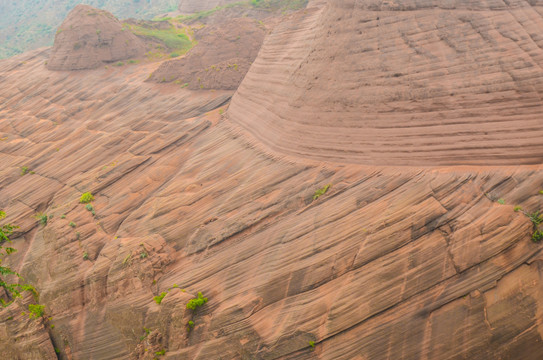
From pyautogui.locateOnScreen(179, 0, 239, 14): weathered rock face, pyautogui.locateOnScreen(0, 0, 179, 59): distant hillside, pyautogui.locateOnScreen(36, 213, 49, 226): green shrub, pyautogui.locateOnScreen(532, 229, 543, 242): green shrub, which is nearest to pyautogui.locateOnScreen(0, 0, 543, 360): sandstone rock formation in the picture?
pyautogui.locateOnScreen(532, 229, 543, 242): green shrub

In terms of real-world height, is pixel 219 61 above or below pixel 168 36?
below

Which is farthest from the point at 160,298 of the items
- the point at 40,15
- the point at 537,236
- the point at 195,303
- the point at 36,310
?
the point at 40,15

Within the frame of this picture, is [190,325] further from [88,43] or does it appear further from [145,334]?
[88,43]

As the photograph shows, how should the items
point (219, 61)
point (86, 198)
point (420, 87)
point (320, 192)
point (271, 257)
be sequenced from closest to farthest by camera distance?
point (271, 257) → point (420, 87) → point (320, 192) → point (86, 198) → point (219, 61)

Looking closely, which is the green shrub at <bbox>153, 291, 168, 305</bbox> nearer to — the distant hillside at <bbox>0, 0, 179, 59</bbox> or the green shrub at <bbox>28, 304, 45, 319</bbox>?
the green shrub at <bbox>28, 304, 45, 319</bbox>

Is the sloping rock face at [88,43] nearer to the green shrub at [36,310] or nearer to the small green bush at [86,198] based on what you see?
the small green bush at [86,198]

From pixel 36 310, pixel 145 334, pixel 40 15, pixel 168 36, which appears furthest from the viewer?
pixel 40 15

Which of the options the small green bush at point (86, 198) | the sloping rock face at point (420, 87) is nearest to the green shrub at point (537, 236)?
the sloping rock face at point (420, 87)

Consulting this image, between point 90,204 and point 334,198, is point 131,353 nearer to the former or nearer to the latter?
point 90,204
